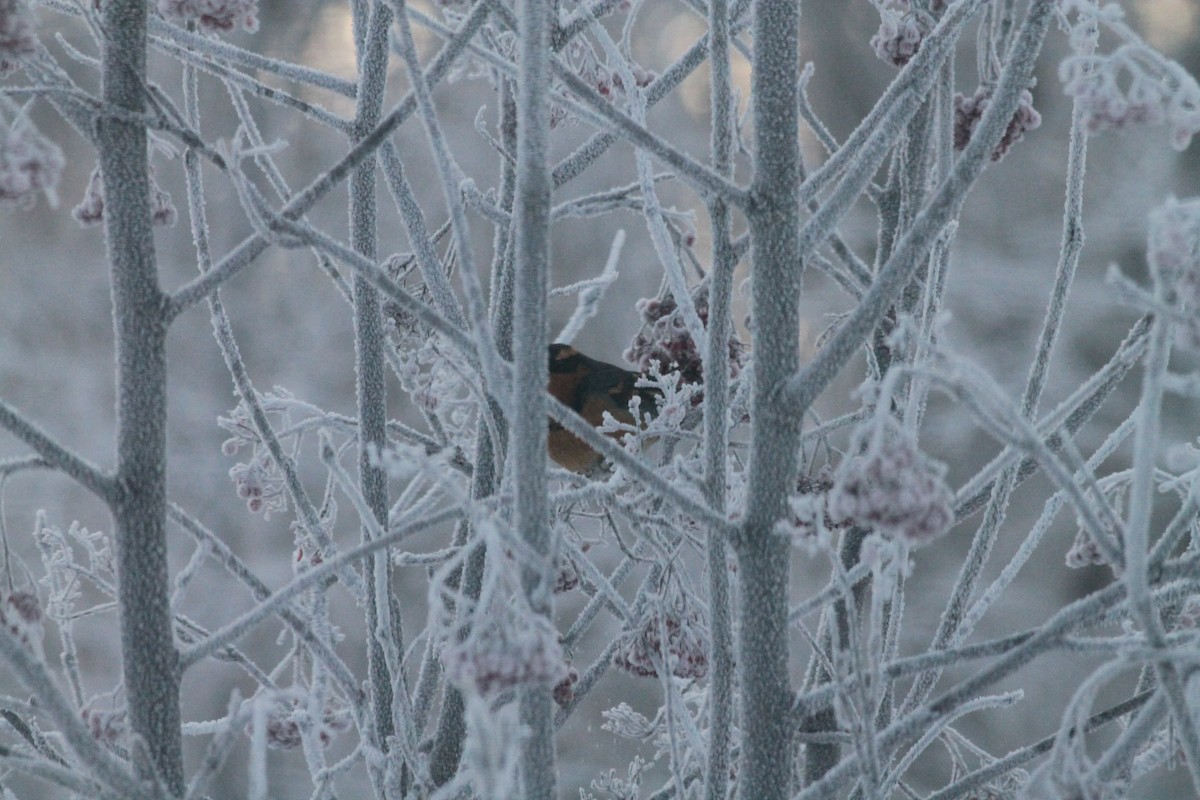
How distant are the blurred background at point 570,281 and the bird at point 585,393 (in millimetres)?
2869

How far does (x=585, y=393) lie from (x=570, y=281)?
327 cm

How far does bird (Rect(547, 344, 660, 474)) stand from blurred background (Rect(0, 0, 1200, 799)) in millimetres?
2869

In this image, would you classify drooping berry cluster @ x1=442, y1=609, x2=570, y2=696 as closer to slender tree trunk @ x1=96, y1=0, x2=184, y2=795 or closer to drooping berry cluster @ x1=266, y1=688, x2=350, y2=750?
slender tree trunk @ x1=96, y1=0, x2=184, y2=795

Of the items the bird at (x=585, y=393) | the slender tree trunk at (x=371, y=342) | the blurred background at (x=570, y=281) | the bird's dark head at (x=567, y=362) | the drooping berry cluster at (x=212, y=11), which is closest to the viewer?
the drooping berry cluster at (x=212, y=11)

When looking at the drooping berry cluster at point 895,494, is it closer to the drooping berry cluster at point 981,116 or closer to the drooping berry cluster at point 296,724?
the drooping berry cluster at point 981,116

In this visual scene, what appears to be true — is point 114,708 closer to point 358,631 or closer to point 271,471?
point 271,471

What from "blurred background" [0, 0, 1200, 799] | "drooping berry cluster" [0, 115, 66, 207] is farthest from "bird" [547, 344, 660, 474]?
"blurred background" [0, 0, 1200, 799]

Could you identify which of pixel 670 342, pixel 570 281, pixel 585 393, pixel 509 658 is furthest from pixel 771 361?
pixel 570 281

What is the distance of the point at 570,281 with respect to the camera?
19.9 ft

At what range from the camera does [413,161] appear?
635cm

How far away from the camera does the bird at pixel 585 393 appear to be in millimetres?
2500

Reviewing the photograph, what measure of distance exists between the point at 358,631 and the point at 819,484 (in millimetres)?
5021

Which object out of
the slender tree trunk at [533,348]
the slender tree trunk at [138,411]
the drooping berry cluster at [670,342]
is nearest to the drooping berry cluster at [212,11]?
the slender tree trunk at [138,411]

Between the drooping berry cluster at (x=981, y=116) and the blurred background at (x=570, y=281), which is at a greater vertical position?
the blurred background at (x=570, y=281)
